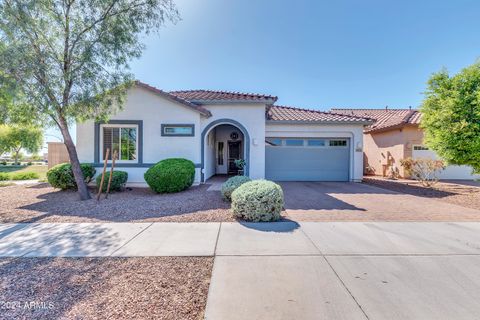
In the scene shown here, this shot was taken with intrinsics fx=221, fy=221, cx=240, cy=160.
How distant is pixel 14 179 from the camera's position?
1533cm

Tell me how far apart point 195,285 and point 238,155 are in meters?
15.2

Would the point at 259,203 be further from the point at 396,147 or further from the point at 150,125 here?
the point at 396,147

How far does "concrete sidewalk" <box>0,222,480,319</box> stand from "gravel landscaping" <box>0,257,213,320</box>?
0.26 meters

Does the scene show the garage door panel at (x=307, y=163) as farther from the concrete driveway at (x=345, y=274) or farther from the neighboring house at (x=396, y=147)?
the concrete driveway at (x=345, y=274)

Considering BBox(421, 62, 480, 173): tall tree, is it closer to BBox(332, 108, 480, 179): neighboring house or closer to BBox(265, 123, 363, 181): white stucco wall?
BBox(265, 123, 363, 181): white stucco wall

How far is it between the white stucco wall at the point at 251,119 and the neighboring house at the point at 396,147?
844 cm

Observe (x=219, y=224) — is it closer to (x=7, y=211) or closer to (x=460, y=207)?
(x=7, y=211)

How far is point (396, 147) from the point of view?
16.5 meters

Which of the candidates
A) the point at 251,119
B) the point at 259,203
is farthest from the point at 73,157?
the point at 251,119

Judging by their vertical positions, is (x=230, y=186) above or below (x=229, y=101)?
below

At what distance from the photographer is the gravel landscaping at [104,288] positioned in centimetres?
267

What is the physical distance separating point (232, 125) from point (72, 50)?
26.1ft

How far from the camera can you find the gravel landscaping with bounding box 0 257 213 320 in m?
2.67

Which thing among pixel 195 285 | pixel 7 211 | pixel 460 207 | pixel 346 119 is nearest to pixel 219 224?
pixel 195 285
